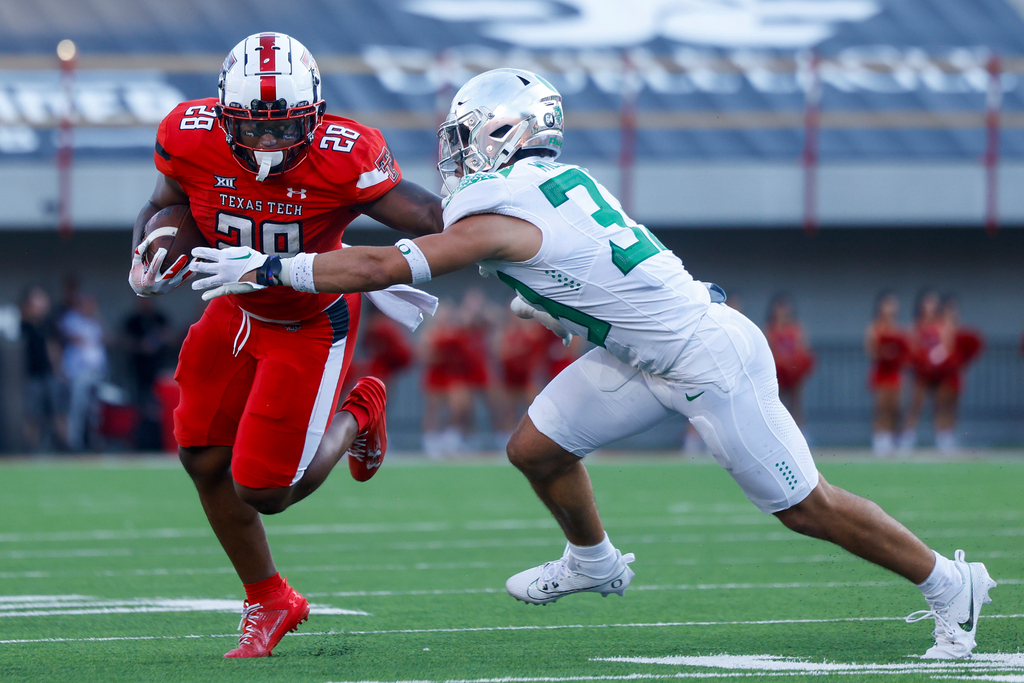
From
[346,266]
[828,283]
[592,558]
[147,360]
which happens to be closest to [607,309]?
[346,266]

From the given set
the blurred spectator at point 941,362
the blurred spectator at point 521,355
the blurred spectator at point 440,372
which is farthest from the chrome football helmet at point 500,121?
the blurred spectator at point 941,362

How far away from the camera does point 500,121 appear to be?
150 inches

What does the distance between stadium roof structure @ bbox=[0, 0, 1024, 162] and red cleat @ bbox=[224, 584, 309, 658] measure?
11508 millimetres

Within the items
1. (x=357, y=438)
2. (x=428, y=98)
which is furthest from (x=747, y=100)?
(x=357, y=438)

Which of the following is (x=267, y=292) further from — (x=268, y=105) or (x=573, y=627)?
(x=573, y=627)

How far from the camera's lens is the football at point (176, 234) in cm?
389

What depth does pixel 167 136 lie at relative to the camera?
3.95 meters

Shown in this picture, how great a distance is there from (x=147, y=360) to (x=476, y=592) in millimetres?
9342

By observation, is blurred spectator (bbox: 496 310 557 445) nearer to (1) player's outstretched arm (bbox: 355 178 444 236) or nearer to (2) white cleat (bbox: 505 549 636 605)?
(2) white cleat (bbox: 505 549 636 605)

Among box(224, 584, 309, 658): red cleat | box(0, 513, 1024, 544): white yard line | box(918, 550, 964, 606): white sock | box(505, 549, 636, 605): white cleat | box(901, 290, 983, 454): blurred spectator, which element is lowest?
box(901, 290, 983, 454): blurred spectator

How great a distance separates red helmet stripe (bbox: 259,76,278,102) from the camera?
3746mm

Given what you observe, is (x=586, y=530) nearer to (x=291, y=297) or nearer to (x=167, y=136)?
(x=291, y=297)

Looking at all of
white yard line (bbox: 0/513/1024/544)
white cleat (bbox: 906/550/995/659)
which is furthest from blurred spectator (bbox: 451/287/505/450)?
white cleat (bbox: 906/550/995/659)

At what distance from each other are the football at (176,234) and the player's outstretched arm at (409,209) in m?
0.50
